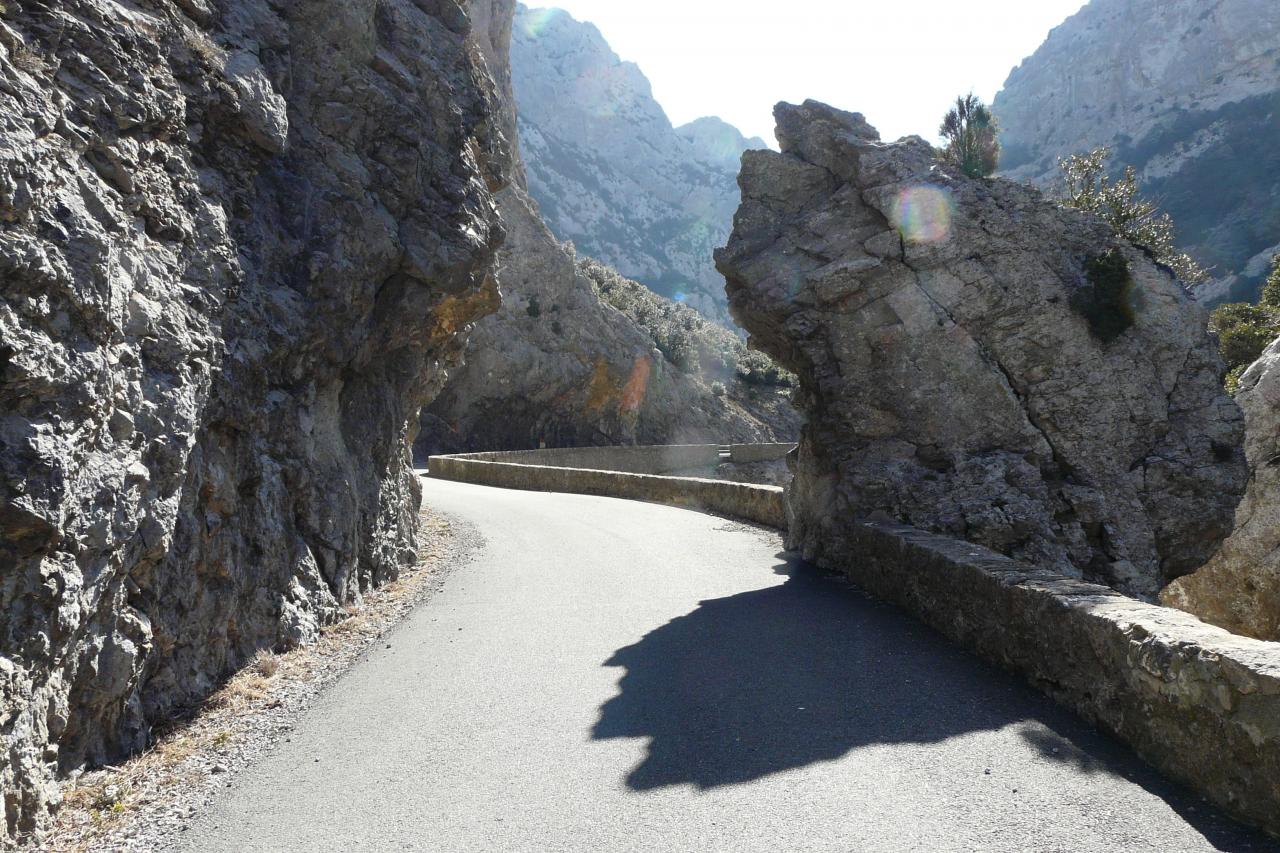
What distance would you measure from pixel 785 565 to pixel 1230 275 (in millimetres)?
88097

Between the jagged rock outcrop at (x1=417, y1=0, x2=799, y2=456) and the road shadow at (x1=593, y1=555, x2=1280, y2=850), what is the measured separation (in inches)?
1511

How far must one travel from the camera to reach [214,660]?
260 inches

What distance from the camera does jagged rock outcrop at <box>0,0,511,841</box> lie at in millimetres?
4430

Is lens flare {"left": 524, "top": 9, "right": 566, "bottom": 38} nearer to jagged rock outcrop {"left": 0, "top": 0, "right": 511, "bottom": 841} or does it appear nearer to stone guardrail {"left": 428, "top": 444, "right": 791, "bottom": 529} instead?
stone guardrail {"left": 428, "top": 444, "right": 791, "bottom": 529}

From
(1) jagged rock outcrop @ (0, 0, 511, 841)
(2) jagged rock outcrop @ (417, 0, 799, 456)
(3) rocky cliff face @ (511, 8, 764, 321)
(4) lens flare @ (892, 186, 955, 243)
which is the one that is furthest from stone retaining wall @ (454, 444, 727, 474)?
(3) rocky cliff face @ (511, 8, 764, 321)

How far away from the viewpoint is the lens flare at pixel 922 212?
13109 millimetres

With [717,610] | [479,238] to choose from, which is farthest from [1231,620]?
[479,238]

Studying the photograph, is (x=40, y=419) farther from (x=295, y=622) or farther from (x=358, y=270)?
(x=358, y=270)

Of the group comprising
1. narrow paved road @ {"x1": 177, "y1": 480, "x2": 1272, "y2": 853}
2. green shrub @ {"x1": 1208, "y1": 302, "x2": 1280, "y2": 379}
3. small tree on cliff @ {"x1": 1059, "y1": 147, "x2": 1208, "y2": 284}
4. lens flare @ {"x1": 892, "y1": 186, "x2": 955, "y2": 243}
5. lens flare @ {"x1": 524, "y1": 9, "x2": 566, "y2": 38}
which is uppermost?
lens flare @ {"x1": 524, "y1": 9, "x2": 566, "y2": 38}

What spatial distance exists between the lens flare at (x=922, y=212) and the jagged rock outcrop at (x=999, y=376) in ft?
0.08

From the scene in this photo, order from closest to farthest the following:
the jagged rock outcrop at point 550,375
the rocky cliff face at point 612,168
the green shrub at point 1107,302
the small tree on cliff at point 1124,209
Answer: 1. the green shrub at point 1107,302
2. the small tree on cliff at point 1124,209
3. the jagged rock outcrop at point 550,375
4. the rocky cliff face at point 612,168

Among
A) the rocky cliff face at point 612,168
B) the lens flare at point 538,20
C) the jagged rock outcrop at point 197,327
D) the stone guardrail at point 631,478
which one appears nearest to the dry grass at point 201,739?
the jagged rock outcrop at point 197,327

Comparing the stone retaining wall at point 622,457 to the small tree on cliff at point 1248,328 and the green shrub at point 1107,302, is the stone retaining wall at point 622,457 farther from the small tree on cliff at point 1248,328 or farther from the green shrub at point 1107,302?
the green shrub at point 1107,302

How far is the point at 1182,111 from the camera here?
373 ft
